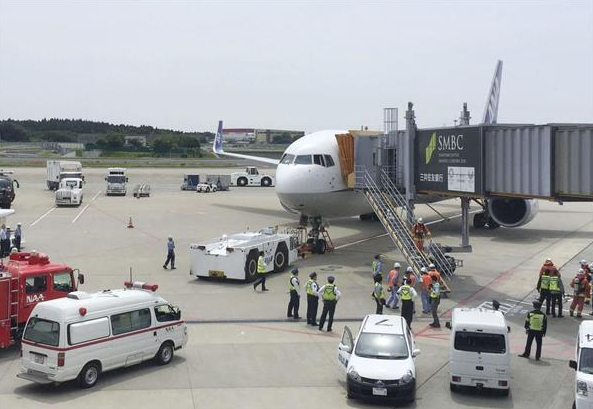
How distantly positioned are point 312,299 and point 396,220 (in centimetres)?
874

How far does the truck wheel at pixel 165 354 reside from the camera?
15.9m

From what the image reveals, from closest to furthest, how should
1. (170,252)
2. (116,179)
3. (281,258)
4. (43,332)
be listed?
(43,332) → (281,258) → (170,252) → (116,179)

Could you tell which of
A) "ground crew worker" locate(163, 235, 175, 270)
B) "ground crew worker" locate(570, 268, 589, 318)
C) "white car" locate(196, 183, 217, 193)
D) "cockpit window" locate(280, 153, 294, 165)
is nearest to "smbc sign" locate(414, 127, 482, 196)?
"ground crew worker" locate(570, 268, 589, 318)

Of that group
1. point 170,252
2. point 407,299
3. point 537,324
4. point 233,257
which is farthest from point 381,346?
point 170,252

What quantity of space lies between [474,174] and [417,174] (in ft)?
14.3

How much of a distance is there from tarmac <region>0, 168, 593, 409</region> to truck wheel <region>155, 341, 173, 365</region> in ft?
0.77

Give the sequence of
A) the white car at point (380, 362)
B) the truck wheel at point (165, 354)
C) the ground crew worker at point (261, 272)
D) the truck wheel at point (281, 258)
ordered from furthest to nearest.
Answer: the truck wheel at point (281, 258)
the ground crew worker at point (261, 272)
the truck wheel at point (165, 354)
the white car at point (380, 362)

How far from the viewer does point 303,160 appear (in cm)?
3106

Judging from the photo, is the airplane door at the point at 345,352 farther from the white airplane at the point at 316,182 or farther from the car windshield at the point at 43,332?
the white airplane at the point at 316,182

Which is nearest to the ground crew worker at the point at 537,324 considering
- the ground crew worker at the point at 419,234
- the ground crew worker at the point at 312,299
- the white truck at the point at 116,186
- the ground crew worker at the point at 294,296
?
the ground crew worker at the point at 312,299

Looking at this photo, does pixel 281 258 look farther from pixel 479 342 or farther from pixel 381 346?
pixel 479 342

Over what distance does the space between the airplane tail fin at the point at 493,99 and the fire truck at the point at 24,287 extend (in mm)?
31718

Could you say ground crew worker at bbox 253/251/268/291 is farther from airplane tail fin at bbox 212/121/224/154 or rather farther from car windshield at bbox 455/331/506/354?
airplane tail fin at bbox 212/121/224/154

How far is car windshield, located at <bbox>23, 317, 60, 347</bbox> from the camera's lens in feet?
45.4
